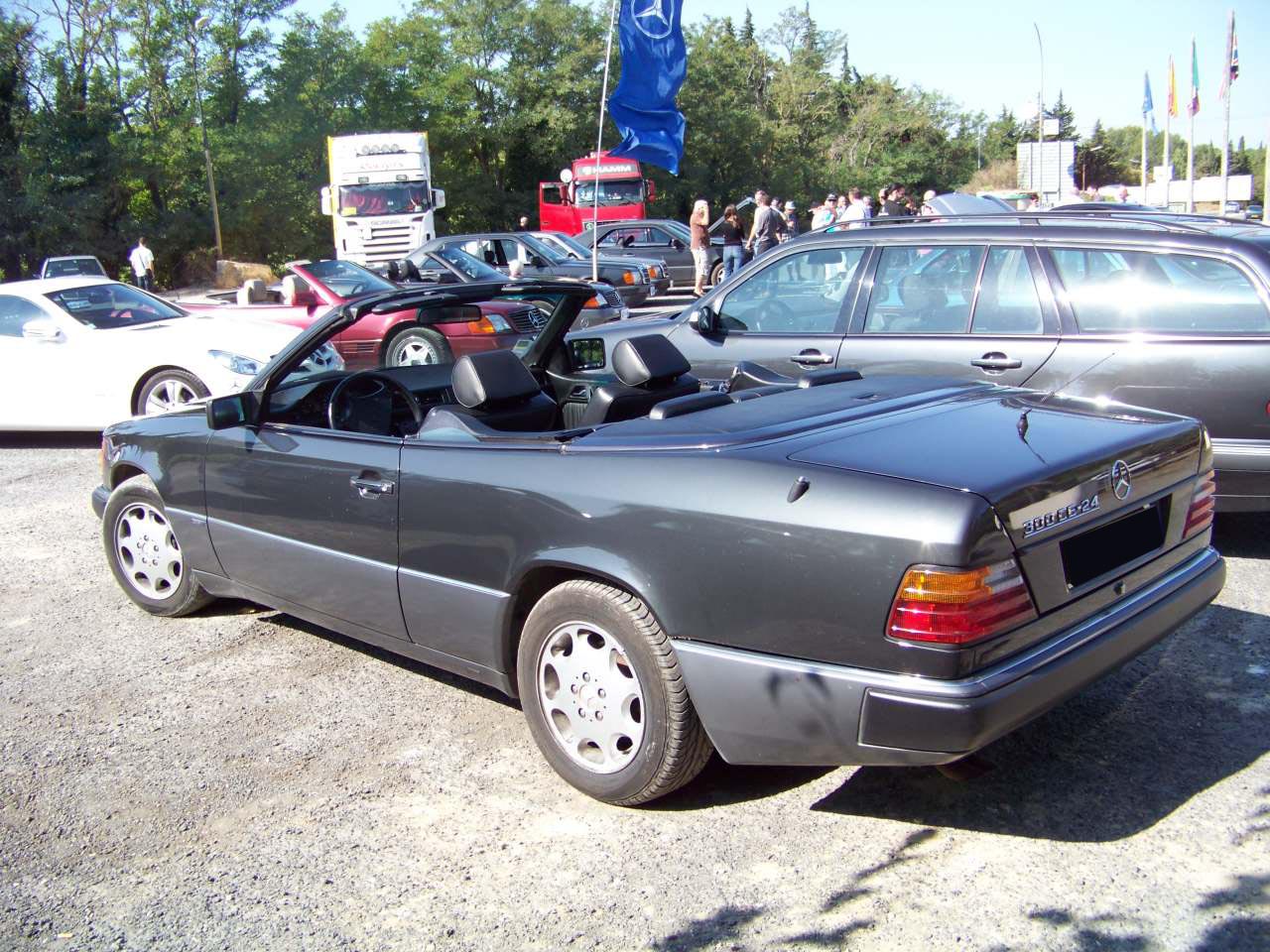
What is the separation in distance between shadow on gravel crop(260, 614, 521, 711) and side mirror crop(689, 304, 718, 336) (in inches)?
115

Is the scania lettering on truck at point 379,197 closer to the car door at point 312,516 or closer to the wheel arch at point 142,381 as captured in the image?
the wheel arch at point 142,381

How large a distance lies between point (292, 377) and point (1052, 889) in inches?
139

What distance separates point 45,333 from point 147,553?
17.0ft

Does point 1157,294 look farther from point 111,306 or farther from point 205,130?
point 205,130

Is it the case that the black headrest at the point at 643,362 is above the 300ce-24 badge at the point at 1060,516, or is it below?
above

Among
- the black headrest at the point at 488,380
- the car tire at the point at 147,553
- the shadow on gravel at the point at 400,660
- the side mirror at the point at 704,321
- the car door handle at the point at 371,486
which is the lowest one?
the shadow on gravel at the point at 400,660

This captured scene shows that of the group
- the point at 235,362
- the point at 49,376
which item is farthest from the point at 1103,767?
the point at 49,376

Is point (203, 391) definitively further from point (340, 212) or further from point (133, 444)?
point (340, 212)

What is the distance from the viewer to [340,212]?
26734 millimetres

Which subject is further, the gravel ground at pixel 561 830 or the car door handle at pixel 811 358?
the car door handle at pixel 811 358

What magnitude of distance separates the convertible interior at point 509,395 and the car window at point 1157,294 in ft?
6.49

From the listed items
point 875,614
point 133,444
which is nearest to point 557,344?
point 133,444

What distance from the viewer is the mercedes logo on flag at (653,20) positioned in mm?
12273

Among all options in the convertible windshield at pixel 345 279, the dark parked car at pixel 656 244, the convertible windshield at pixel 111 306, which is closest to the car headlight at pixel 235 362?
the convertible windshield at pixel 111 306
